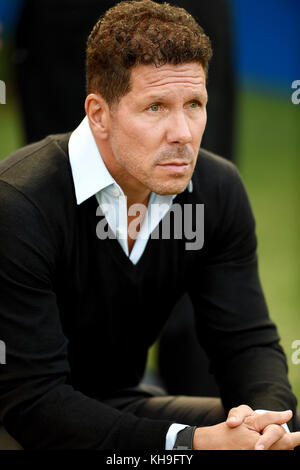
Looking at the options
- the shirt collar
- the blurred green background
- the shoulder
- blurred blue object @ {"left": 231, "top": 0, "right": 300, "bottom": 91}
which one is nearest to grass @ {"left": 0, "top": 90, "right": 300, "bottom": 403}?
the blurred green background

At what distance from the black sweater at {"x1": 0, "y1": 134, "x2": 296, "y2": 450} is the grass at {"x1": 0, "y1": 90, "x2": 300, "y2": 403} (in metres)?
1.03

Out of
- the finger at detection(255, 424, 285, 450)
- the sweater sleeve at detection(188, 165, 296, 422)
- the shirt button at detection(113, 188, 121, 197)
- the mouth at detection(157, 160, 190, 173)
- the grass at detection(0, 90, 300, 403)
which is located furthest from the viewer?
the grass at detection(0, 90, 300, 403)

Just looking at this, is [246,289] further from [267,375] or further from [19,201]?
[19,201]

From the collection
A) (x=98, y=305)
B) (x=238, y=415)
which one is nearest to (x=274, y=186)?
(x=98, y=305)

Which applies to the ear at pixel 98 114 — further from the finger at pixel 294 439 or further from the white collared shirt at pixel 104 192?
the finger at pixel 294 439

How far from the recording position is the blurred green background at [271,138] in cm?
415

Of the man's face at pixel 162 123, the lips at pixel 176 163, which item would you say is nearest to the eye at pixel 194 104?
the man's face at pixel 162 123

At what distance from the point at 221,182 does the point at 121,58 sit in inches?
19.9

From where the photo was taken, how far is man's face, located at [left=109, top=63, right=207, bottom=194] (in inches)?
77.8

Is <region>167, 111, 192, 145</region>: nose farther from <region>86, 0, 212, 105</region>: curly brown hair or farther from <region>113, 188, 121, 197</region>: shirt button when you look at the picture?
<region>113, 188, 121, 197</region>: shirt button

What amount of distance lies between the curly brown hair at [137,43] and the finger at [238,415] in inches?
30.7

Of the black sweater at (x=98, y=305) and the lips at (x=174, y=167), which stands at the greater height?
the lips at (x=174, y=167)
